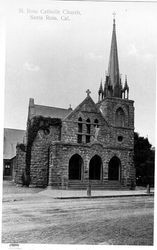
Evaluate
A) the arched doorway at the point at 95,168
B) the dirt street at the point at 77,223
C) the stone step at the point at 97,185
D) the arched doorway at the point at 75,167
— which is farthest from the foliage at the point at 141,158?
the arched doorway at the point at 75,167

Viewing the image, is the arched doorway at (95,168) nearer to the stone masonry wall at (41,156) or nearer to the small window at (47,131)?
the stone masonry wall at (41,156)

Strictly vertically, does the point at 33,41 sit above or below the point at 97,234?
above

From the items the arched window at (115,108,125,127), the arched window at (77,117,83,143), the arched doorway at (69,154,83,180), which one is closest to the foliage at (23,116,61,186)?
the arched window at (77,117,83,143)

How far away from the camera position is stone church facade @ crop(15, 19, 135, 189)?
10.6 meters

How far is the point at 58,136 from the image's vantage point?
12.1 metres

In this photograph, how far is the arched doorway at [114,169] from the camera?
11114 mm

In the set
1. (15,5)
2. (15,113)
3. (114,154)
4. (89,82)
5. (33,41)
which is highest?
(15,5)

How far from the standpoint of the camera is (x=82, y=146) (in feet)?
39.1

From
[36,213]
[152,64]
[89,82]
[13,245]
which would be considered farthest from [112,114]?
[13,245]

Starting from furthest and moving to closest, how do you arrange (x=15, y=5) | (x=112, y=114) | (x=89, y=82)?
(x=112, y=114) → (x=89, y=82) → (x=15, y=5)

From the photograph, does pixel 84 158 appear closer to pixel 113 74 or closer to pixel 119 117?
pixel 119 117

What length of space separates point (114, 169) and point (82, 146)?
1.56m
